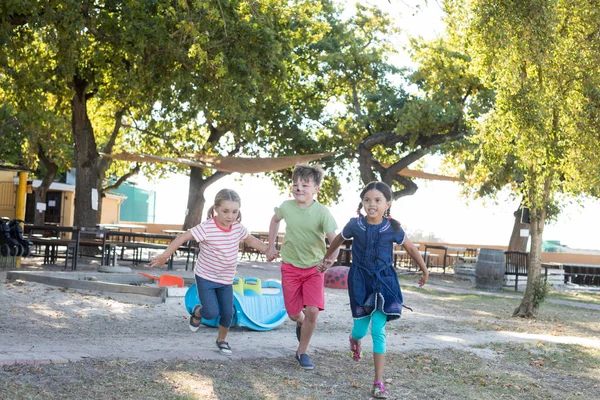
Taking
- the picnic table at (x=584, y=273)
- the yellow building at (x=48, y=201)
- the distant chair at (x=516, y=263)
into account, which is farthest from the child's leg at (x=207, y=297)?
the yellow building at (x=48, y=201)

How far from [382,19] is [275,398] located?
833 inches

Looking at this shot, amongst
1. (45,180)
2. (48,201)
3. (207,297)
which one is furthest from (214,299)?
(48,201)

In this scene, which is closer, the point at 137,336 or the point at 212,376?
the point at 212,376

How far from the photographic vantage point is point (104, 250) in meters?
14.9

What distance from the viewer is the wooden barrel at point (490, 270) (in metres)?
17.4

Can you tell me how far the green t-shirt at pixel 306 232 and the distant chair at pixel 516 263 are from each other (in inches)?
522

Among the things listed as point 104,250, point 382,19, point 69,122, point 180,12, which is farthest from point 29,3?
point 382,19

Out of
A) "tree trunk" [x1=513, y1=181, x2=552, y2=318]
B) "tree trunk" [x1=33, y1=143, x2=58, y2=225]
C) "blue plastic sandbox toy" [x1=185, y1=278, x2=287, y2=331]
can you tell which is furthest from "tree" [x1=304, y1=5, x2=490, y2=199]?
"blue plastic sandbox toy" [x1=185, y1=278, x2=287, y2=331]

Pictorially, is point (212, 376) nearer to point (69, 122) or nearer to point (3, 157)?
point (69, 122)

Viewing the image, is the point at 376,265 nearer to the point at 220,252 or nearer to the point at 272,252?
the point at 272,252

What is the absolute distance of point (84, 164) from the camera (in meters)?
19.2

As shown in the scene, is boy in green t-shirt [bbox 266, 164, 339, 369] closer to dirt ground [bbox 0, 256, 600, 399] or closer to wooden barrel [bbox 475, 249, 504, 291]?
dirt ground [bbox 0, 256, 600, 399]

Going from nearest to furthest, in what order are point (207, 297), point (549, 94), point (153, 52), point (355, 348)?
point (355, 348), point (207, 297), point (549, 94), point (153, 52)

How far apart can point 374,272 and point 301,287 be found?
2.42 ft
